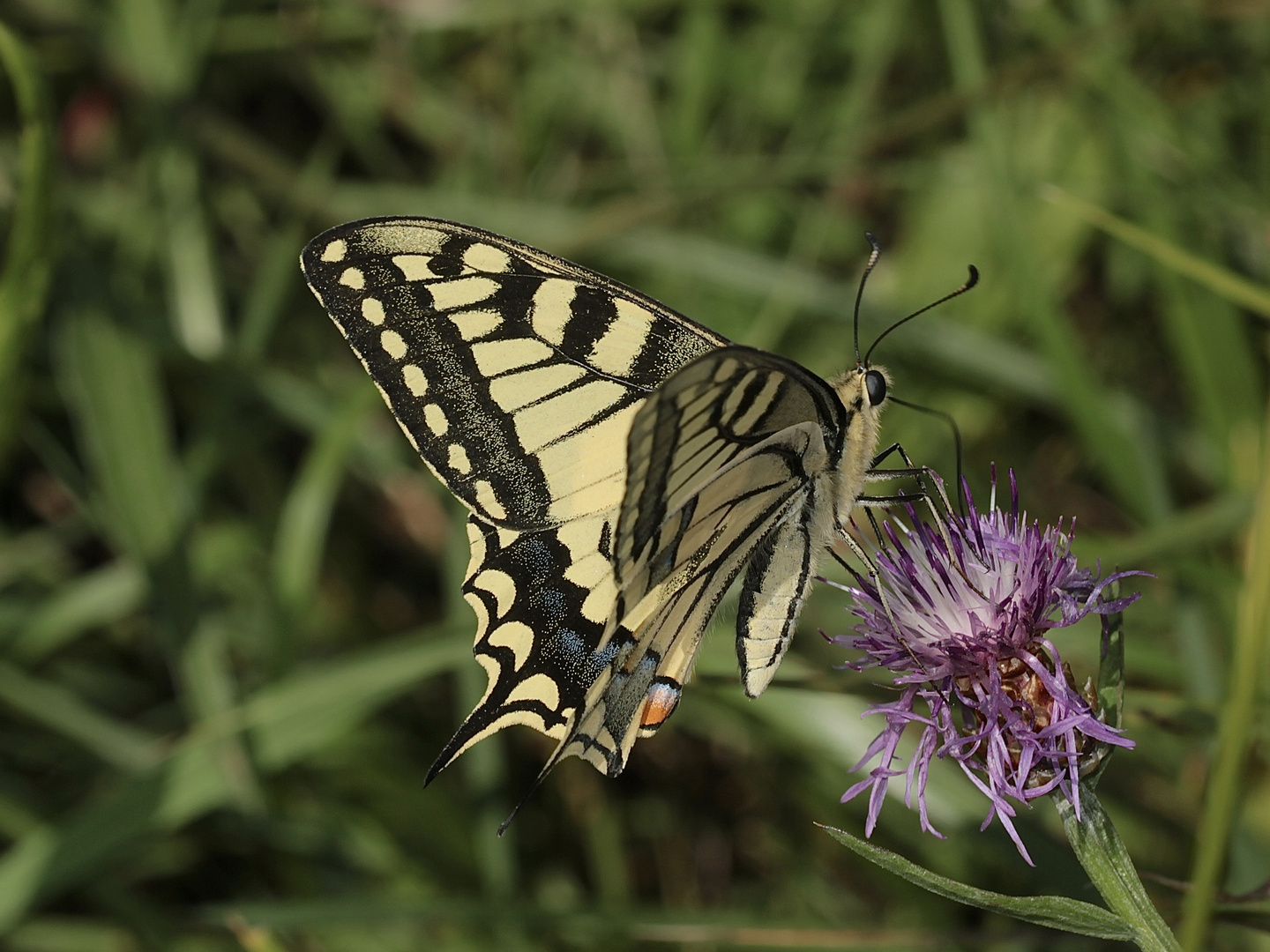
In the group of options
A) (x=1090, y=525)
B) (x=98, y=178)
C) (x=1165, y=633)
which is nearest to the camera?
(x=1165, y=633)

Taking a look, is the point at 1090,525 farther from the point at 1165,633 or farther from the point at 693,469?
the point at 693,469

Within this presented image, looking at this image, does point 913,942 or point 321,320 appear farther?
point 321,320

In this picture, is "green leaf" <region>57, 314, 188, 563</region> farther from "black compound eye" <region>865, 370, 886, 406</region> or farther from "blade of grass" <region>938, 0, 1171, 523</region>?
"blade of grass" <region>938, 0, 1171, 523</region>

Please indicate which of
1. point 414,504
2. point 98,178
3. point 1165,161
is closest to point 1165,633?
point 1165,161

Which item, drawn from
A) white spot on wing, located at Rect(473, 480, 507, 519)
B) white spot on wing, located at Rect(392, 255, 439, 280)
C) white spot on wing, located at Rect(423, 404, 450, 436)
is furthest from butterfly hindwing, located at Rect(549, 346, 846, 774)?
white spot on wing, located at Rect(392, 255, 439, 280)

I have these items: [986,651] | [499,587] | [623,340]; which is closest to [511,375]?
[623,340]

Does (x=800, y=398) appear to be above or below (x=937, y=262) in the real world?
below

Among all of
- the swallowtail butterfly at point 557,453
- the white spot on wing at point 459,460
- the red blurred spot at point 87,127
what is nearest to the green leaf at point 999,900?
the swallowtail butterfly at point 557,453
